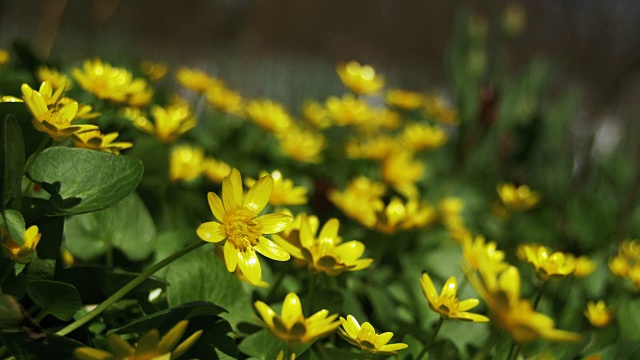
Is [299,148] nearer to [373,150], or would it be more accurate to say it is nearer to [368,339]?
[373,150]

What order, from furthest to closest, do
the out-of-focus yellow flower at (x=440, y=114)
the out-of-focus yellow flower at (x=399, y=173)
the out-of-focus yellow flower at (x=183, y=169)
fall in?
the out-of-focus yellow flower at (x=440, y=114) → the out-of-focus yellow flower at (x=399, y=173) → the out-of-focus yellow flower at (x=183, y=169)

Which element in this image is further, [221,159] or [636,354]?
[221,159]

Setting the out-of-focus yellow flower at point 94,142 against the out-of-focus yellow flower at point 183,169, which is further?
the out-of-focus yellow flower at point 183,169

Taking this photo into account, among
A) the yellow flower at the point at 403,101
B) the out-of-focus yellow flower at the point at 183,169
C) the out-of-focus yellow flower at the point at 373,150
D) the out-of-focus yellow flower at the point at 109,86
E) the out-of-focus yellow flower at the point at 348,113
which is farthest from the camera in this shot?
the yellow flower at the point at 403,101

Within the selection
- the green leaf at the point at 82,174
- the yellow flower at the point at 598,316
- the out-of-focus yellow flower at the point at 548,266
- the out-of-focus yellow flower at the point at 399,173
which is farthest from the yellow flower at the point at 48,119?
the out-of-focus yellow flower at the point at 399,173

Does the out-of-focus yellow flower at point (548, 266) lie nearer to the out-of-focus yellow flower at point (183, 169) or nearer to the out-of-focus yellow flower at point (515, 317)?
the out-of-focus yellow flower at point (515, 317)

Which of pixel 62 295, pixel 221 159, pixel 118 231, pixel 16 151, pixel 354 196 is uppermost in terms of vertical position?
pixel 16 151

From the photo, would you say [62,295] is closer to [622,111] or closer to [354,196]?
[354,196]

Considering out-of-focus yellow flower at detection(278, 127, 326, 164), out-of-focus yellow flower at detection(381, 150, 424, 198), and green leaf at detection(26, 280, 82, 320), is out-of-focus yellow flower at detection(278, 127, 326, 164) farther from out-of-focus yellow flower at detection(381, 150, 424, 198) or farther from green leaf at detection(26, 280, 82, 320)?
green leaf at detection(26, 280, 82, 320)

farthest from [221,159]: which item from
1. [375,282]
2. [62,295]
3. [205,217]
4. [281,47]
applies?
[281,47]
